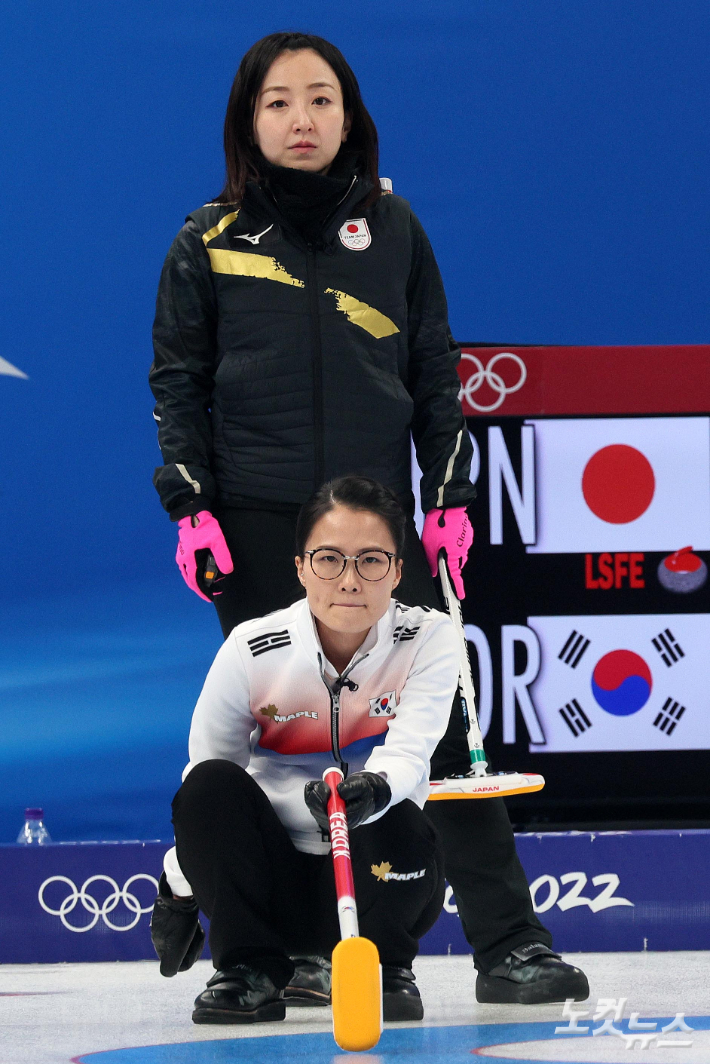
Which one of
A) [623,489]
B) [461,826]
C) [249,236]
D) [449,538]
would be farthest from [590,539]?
[249,236]

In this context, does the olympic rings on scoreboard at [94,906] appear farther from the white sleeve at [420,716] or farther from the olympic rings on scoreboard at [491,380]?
the olympic rings on scoreboard at [491,380]

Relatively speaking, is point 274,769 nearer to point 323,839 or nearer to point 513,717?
A: point 323,839

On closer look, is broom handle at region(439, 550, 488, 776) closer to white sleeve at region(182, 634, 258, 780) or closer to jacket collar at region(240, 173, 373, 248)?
white sleeve at region(182, 634, 258, 780)

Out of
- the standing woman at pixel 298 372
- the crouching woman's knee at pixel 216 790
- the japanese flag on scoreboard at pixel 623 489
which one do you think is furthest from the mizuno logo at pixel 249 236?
the japanese flag on scoreboard at pixel 623 489

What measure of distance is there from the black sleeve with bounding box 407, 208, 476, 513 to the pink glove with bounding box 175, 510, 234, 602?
0.35 metres

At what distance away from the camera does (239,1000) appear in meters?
1.69

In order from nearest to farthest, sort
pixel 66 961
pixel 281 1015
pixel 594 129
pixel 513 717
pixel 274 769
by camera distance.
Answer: pixel 281 1015, pixel 274 769, pixel 66 961, pixel 513 717, pixel 594 129

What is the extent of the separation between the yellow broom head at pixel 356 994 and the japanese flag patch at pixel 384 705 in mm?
471

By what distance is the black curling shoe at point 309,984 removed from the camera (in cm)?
189

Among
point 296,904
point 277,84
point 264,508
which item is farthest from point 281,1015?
point 277,84

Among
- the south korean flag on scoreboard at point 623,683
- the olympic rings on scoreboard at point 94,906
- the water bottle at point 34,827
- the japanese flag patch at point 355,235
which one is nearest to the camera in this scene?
the japanese flag patch at point 355,235

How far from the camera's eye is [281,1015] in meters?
1.72

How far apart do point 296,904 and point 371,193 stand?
1.05 metres

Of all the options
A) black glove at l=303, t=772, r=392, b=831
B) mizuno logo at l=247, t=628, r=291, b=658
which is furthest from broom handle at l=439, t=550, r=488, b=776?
black glove at l=303, t=772, r=392, b=831
